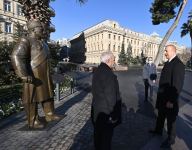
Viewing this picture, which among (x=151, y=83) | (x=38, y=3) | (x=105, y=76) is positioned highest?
(x=38, y=3)

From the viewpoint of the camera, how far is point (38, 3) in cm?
1567

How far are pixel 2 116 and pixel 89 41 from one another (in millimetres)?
104546

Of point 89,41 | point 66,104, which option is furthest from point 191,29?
point 89,41

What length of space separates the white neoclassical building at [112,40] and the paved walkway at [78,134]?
255ft

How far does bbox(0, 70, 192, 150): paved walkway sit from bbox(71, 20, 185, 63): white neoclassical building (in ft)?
255

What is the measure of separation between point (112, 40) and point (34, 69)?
9107 centimetres

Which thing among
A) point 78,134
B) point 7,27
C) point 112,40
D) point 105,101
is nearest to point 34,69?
point 78,134

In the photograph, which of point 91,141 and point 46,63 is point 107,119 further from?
point 46,63

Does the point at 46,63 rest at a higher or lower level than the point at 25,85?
higher

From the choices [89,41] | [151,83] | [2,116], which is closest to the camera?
[2,116]

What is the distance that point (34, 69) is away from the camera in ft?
19.7

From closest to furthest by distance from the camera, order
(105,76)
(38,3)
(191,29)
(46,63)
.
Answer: (105,76), (46,63), (38,3), (191,29)

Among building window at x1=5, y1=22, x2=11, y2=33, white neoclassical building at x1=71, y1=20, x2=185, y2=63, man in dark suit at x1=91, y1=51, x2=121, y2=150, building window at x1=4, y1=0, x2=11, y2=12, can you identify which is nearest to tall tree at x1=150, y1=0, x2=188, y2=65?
man in dark suit at x1=91, y1=51, x2=121, y2=150

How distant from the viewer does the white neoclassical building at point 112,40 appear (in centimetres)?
9505
